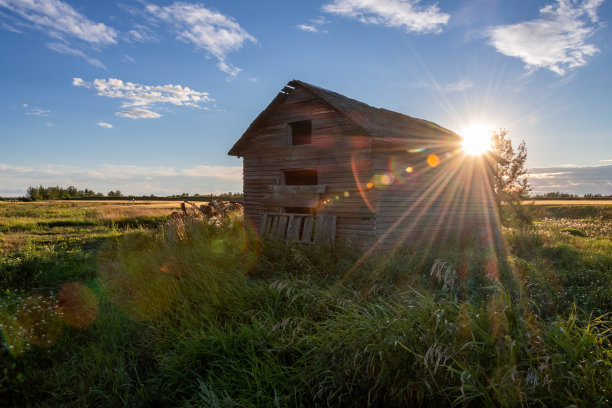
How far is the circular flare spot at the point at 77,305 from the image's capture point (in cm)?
637

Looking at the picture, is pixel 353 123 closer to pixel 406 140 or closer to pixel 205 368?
pixel 406 140

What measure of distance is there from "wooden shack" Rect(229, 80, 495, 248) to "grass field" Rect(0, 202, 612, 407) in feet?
10.0

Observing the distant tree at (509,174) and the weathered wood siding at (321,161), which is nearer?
the weathered wood siding at (321,161)

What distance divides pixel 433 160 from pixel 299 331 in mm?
11110

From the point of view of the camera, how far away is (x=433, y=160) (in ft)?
45.1

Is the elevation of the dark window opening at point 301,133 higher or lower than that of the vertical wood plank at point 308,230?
higher

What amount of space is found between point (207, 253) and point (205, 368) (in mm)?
3383

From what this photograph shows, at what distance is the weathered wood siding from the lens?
454 inches

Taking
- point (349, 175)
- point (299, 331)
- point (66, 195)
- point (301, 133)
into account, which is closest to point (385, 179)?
point (349, 175)

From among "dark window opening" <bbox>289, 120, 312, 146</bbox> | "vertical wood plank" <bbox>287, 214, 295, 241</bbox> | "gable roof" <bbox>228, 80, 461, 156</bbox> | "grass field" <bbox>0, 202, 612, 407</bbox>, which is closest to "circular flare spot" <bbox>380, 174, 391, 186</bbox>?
"gable roof" <bbox>228, 80, 461, 156</bbox>

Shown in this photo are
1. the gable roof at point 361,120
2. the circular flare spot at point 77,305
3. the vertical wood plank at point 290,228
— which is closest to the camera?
the circular flare spot at point 77,305

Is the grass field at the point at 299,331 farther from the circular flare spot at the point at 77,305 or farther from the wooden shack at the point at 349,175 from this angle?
the wooden shack at the point at 349,175

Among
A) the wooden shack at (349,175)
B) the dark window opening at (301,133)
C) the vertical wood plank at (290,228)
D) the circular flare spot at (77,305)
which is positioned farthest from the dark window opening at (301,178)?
the circular flare spot at (77,305)

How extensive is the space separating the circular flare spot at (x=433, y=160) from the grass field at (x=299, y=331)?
5261mm
